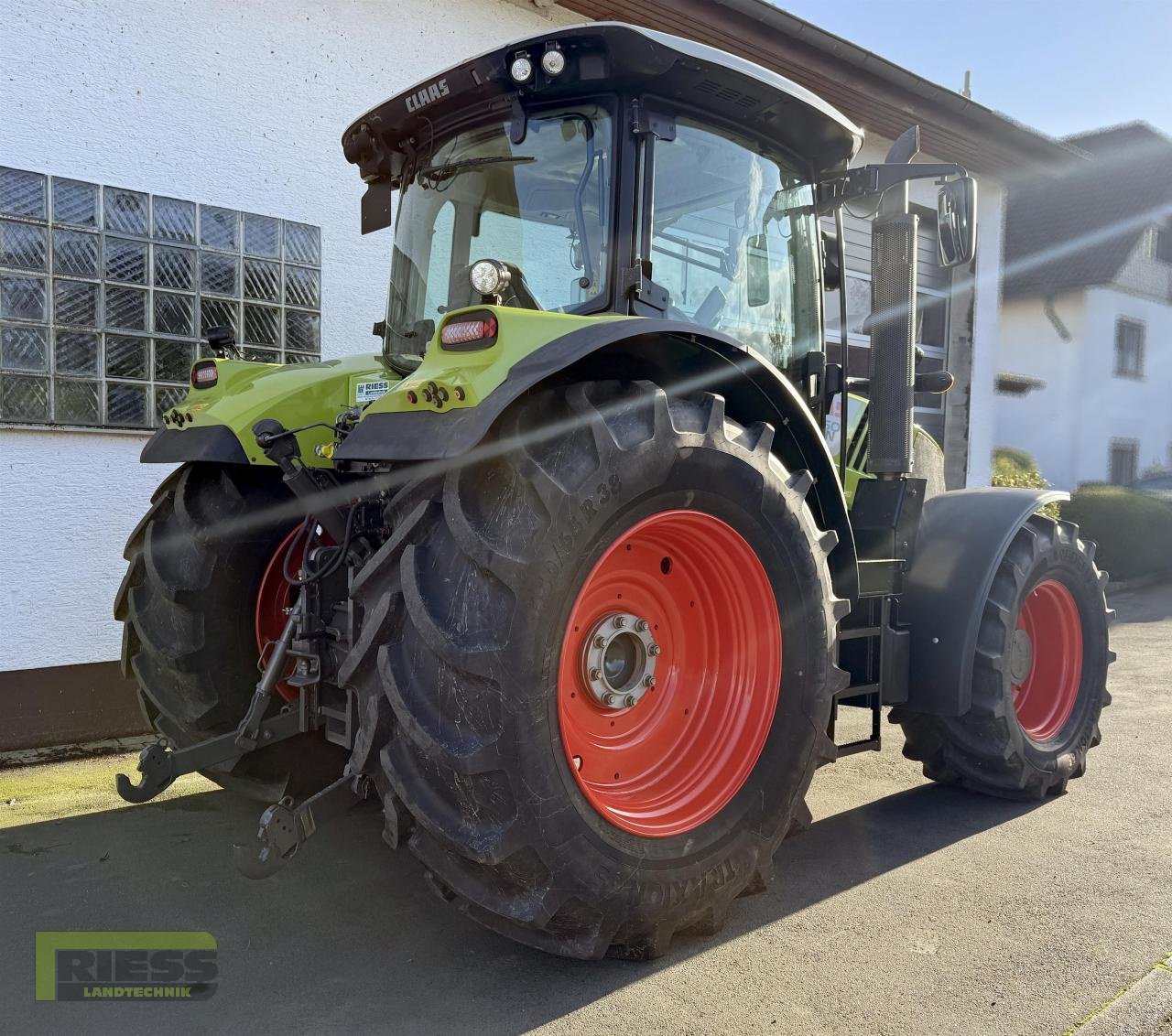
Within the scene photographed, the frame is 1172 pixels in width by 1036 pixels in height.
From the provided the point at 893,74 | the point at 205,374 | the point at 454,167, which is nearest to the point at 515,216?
the point at 454,167

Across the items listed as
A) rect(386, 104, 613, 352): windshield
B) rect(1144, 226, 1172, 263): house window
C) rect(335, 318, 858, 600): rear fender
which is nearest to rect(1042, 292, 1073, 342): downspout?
rect(1144, 226, 1172, 263): house window

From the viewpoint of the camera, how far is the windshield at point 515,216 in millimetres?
2912

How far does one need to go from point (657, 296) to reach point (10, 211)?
10.9ft

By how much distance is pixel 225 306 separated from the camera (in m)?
5.32

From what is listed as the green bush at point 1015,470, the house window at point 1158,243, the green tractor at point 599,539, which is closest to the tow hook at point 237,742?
the green tractor at point 599,539

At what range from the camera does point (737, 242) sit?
3295 mm

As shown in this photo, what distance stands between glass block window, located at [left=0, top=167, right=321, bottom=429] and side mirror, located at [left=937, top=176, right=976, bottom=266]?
11.7 ft

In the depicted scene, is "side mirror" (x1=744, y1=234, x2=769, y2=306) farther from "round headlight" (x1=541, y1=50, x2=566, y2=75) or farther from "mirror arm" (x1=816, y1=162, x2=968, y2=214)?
"round headlight" (x1=541, y1=50, x2=566, y2=75)

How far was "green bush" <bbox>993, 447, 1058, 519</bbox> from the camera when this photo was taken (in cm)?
1288

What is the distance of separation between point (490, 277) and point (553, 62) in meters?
0.63

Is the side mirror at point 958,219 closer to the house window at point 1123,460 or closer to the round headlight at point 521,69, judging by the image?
the round headlight at point 521,69

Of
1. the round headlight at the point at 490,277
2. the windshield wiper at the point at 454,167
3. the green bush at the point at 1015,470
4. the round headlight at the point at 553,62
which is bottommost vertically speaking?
the green bush at the point at 1015,470

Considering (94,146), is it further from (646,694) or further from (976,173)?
(976,173)

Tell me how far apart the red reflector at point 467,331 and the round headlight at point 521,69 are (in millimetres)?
839
